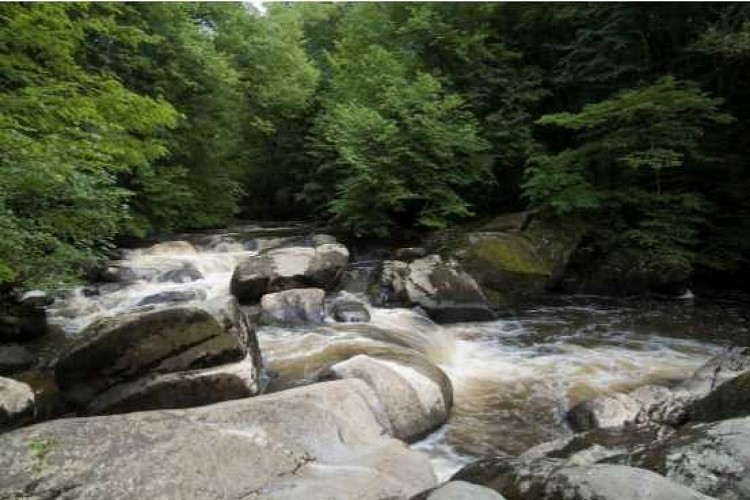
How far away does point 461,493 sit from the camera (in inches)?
96.0

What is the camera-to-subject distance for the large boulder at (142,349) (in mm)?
5098

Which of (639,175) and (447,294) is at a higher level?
(639,175)

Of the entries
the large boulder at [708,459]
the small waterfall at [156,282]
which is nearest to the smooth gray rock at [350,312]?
the small waterfall at [156,282]

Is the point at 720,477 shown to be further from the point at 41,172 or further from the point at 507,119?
the point at 507,119

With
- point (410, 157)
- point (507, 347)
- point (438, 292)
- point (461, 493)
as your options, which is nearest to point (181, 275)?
point (438, 292)

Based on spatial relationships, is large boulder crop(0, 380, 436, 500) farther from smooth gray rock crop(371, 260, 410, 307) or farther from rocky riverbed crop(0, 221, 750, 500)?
smooth gray rock crop(371, 260, 410, 307)

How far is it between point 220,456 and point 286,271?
5.58 metres

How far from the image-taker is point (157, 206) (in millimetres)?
13180

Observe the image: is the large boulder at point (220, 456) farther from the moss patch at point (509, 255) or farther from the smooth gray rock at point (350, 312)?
the moss patch at point (509, 255)

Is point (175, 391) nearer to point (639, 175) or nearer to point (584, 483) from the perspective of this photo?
point (584, 483)

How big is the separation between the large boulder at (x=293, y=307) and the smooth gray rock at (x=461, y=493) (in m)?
5.50

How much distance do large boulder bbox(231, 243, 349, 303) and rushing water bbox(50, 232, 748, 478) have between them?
64 centimetres

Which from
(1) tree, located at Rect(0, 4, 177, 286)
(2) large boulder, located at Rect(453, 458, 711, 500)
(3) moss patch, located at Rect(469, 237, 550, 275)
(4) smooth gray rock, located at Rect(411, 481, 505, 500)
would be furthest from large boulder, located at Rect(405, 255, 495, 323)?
(4) smooth gray rock, located at Rect(411, 481, 505, 500)

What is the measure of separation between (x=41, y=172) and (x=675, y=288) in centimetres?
1091
